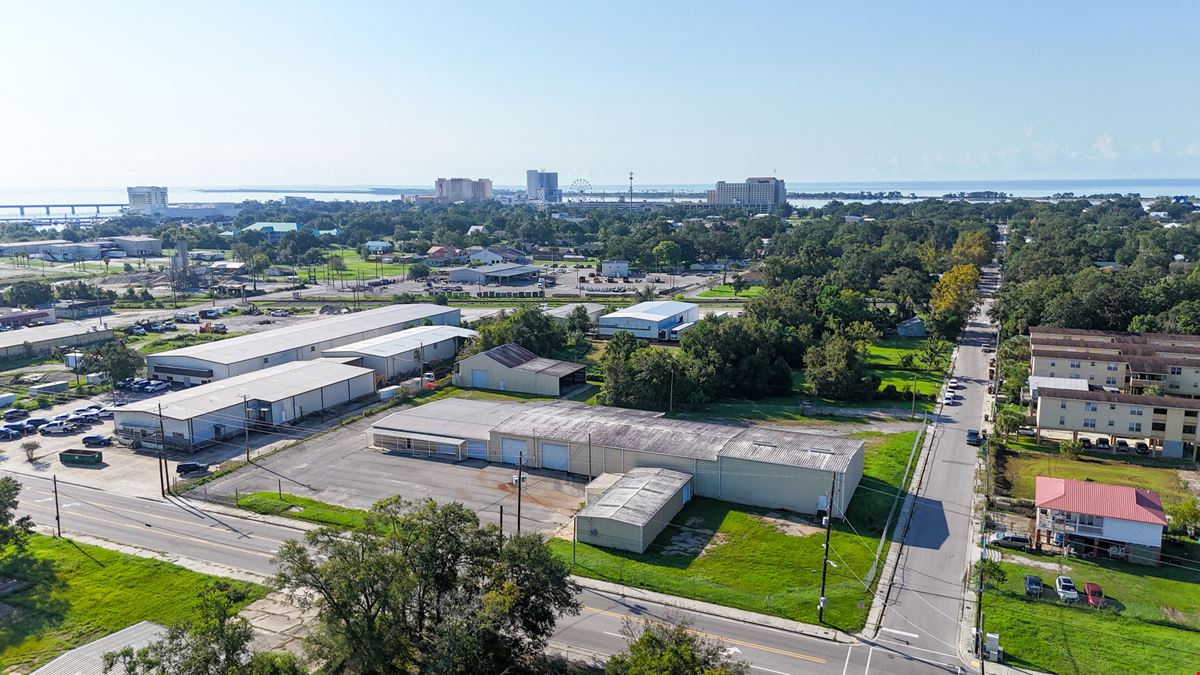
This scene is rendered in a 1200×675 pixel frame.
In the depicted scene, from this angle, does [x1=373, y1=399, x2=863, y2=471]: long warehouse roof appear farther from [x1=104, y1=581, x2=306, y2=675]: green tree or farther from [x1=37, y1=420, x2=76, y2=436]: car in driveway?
[x1=104, y1=581, x2=306, y2=675]: green tree

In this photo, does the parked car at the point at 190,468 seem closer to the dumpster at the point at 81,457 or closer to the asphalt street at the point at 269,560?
the asphalt street at the point at 269,560

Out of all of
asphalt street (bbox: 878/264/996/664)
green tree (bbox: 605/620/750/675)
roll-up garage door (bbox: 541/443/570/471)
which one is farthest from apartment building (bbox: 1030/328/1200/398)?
green tree (bbox: 605/620/750/675)

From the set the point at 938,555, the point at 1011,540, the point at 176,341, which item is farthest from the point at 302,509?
the point at 176,341

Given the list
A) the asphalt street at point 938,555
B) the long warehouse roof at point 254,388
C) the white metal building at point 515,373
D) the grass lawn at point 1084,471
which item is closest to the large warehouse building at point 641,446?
the asphalt street at point 938,555

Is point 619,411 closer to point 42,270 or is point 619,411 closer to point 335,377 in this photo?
point 335,377

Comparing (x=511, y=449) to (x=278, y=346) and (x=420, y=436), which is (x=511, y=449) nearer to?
(x=420, y=436)

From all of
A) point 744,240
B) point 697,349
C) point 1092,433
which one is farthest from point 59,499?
point 744,240
